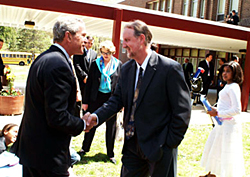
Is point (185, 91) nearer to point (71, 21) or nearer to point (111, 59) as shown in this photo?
point (71, 21)

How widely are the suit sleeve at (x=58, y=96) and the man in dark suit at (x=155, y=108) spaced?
677 mm

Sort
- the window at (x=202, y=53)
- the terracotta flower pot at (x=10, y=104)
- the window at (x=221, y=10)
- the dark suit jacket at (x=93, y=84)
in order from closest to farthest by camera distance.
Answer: the dark suit jacket at (x=93, y=84)
the terracotta flower pot at (x=10, y=104)
the window at (x=221, y=10)
the window at (x=202, y=53)

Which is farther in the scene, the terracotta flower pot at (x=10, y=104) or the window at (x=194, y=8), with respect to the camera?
the window at (x=194, y=8)

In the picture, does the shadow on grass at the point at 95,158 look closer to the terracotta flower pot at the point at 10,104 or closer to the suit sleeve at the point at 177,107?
the suit sleeve at the point at 177,107

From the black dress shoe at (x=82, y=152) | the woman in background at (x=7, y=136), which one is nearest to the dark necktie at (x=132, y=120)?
the woman in background at (x=7, y=136)

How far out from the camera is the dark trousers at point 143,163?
249cm

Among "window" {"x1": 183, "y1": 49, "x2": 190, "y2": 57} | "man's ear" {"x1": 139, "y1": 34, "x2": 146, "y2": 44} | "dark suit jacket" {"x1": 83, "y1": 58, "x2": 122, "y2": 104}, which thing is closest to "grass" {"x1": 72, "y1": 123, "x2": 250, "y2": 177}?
"dark suit jacket" {"x1": 83, "y1": 58, "x2": 122, "y2": 104}

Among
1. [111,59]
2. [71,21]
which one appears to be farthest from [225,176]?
[71,21]

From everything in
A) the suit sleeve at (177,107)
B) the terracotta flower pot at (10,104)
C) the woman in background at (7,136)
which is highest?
the suit sleeve at (177,107)

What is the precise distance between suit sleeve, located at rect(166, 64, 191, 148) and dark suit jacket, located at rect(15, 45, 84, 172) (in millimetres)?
853

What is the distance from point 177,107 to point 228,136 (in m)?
1.94

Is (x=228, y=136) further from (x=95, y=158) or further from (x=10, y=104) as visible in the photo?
(x=10, y=104)

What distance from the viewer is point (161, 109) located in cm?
251

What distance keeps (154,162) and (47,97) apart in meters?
1.12
